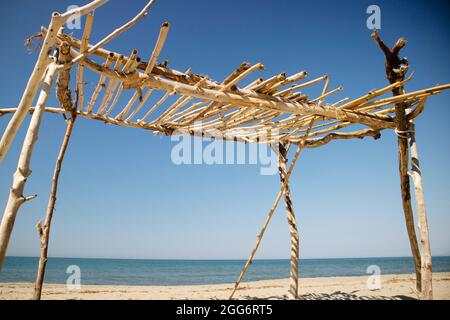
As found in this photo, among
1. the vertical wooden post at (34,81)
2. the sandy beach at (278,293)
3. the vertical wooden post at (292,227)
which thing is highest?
the vertical wooden post at (34,81)

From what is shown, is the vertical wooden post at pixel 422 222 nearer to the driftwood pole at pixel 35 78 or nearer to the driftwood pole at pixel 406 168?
the driftwood pole at pixel 406 168

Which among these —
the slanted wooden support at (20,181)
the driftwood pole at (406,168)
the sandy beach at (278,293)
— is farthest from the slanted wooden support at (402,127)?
the slanted wooden support at (20,181)

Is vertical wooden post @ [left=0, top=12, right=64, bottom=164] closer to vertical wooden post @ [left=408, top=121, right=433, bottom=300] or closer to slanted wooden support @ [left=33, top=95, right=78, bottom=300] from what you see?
slanted wooden support @ [left=33, top=95, right=78, bottom=300]

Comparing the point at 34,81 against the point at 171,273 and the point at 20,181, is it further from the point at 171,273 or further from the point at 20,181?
the point at 171,273

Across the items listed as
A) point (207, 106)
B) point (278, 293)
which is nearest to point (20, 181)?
point (207, 106)

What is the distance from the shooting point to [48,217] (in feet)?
11.5

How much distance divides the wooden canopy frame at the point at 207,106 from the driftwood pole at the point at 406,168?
11 mm

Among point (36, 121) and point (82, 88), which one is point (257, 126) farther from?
point (36, 121)

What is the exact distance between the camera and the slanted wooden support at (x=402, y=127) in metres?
3.63

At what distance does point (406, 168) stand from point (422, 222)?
2.43 ft

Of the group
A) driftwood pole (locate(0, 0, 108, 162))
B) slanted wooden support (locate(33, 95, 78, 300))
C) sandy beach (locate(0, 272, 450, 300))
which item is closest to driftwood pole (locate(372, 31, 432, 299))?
sandy beach (locate(0, 272, 450, 300))

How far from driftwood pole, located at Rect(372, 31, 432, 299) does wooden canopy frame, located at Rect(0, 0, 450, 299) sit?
0.4 inches
